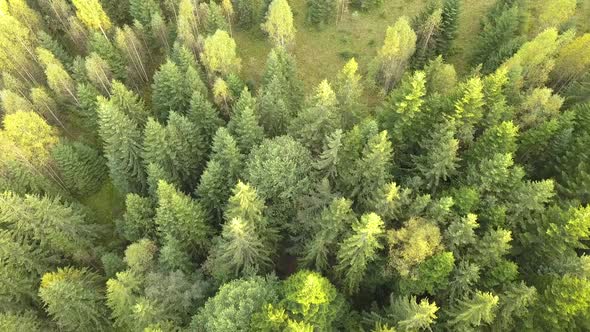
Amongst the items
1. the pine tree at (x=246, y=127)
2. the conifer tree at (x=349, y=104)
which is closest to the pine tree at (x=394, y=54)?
the conifer tree at (x=349, y=104)

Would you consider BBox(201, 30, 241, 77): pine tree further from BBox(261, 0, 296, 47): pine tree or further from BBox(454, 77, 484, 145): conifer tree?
BBox(454, 77, 484, 145): conifer tree

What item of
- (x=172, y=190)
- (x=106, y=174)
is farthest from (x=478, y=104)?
(x=106, y=174)

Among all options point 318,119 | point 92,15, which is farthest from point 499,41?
point 92,15

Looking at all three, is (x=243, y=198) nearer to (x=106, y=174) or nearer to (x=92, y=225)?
(x=92, y=225)

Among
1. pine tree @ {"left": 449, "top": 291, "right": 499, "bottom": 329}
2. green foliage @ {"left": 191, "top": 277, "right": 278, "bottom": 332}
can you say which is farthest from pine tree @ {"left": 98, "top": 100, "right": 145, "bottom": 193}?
pine tree @ {"left": 449, "top": 291, "right": 499, "bottom": 329}

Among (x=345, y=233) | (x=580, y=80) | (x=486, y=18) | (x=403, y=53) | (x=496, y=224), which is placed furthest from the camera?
(x=486, y=18)

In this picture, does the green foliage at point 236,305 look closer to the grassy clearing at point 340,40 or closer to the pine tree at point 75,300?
the pine tree at point 75,300
